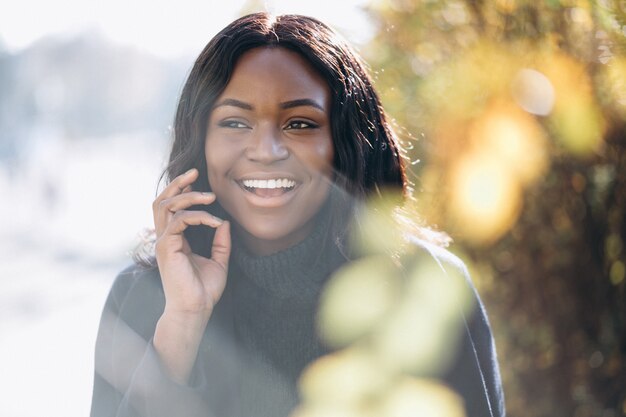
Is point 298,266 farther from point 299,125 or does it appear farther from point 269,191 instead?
point 299,125

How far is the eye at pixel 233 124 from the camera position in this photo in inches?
87.3

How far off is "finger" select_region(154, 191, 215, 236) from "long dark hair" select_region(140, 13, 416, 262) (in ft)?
0.60

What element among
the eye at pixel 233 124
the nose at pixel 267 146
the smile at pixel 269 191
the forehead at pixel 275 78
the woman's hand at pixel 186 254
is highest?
the forehead at pixel 275 78

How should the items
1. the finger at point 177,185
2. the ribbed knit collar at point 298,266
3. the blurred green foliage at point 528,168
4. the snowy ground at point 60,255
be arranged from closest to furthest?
1. the finger at point 177,185
2. the ribbed knit collar at point 298,266
3. the blurred green foliage at point 528,168
4. the snowy ground at point 60,255

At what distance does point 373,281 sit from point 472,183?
713 millimetres

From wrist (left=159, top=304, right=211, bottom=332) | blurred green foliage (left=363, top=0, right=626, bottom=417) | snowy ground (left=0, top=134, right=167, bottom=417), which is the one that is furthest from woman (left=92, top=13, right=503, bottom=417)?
blurred green foliage (left=363, top=0, right=626, bottom=417)

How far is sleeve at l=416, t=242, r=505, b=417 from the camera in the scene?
2295 mm

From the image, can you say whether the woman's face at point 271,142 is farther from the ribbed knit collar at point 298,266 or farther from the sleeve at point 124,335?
the sleeve at point 124,335

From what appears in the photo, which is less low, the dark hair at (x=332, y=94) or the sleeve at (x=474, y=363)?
the dark hair at (x=332, y=94)

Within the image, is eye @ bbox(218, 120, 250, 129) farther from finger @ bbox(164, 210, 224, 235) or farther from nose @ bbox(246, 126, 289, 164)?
finger @ bbox(164, 210, 224, 235)

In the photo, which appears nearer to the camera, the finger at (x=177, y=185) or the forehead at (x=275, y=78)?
the forehead at (x=275, y=78)

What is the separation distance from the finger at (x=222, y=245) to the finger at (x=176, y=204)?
0.36ft

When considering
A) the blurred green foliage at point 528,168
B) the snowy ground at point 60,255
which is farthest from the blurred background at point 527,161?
the snowy ground at point 60,255

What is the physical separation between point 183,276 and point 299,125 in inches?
20.1
